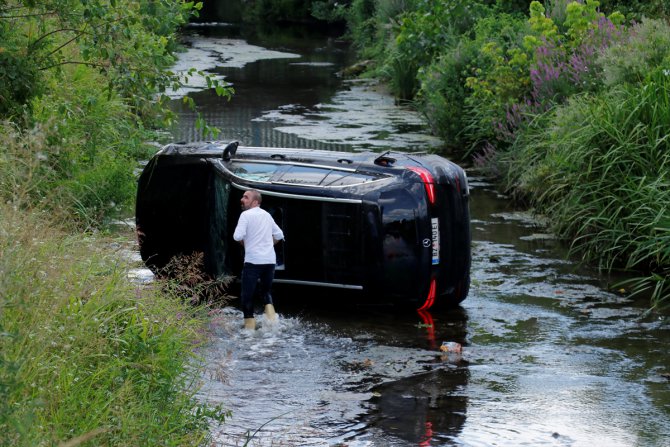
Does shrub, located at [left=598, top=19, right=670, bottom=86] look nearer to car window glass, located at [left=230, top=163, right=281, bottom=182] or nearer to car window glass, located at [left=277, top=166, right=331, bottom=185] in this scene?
car window glass, located at [left=277, top=166, right=331, bottom=185]

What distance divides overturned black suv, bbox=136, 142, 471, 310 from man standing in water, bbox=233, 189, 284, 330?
19.5 inches

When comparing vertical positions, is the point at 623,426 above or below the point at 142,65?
below

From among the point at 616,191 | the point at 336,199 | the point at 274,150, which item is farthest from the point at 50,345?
the point at 616,191

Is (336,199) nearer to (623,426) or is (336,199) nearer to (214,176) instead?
(214,176)

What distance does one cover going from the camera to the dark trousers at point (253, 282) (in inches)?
406

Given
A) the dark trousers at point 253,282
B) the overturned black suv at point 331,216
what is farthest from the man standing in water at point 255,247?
the overturned black suv at point 331,216

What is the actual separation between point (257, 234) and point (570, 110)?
18.5 feet

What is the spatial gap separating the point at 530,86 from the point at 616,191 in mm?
4948

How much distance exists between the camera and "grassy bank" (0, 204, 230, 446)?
5.67 metres

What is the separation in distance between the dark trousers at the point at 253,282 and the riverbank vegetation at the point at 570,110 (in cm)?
403

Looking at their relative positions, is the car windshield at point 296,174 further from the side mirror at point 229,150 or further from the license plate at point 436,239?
the license plate at point 436,239

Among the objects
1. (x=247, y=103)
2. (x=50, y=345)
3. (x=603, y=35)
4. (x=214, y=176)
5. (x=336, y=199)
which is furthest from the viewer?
(x=247, y=103)

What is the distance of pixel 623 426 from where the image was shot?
795 cm

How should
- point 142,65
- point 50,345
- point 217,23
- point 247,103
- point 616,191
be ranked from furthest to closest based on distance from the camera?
point 217,23, point 247,103, point 616,191, point 142,65, point 50,345
